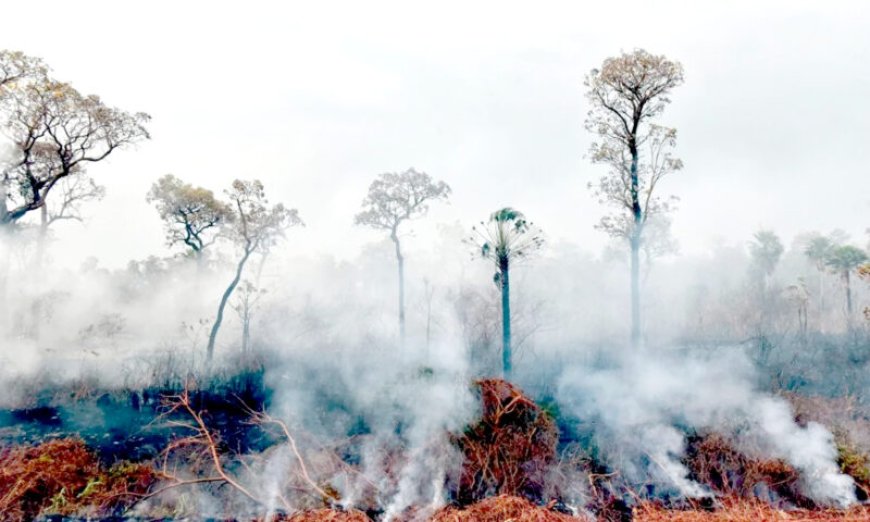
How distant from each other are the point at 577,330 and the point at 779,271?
155 ft

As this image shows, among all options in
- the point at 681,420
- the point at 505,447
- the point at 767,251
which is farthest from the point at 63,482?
the point at 767,251

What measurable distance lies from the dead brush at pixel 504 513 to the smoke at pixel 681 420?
4377 millimetres

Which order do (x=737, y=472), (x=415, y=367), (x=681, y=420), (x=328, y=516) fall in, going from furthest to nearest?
(x=415, y=367), (x=681, y=420), (x=737, y=472), (x=328, y=516)

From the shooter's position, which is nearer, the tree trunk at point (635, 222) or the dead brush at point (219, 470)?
the dead brush at point (219, 470)

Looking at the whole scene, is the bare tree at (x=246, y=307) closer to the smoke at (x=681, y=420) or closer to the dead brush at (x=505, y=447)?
the dead brush at (x=505, y=447)

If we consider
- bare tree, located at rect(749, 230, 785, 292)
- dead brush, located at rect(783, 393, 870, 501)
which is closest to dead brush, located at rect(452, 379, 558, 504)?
dead brush, located at rect(783, 393, 870, 501)

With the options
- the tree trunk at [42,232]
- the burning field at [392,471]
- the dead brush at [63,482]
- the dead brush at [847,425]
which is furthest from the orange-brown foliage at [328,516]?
the tree trunk at [42,232]

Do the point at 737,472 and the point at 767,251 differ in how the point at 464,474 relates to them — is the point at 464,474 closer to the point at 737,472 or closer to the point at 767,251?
the point at 737,472

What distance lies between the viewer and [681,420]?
12.1 meters

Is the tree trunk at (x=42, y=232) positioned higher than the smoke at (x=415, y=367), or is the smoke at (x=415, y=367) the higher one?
the tree trunk at (x=42, y=232)

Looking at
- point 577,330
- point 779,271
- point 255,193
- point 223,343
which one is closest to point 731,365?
point 577,330

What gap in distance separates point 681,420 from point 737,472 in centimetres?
225

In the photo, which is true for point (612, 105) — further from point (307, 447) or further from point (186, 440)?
point (186, 440)

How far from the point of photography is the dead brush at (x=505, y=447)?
31.0 feet
